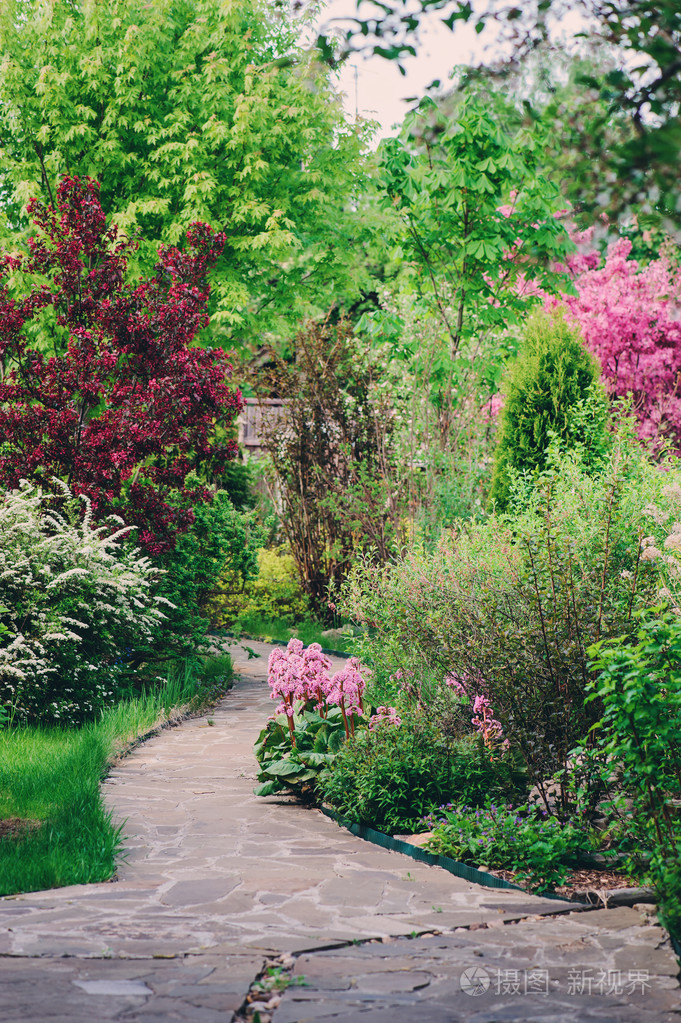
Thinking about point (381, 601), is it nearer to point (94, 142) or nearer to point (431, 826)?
point (431, 826)

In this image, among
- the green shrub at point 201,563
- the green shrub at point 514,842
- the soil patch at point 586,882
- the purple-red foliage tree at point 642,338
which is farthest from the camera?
the purple-red foliage tree at point 642,338

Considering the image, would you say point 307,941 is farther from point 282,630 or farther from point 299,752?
point 282,630

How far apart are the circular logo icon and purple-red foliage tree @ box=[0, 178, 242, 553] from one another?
6609 mm

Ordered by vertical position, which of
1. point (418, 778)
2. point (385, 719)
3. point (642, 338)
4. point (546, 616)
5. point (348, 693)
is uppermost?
point (642, 338)

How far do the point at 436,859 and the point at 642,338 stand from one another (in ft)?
42.5

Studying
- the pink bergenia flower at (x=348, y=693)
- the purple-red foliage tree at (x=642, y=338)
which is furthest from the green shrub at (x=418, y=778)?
the purple-red foliage tree at (x=642, y=338)

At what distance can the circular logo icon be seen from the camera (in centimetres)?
361

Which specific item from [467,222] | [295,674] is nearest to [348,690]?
[295,674]

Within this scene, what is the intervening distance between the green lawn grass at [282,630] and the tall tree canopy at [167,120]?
4.91 metres

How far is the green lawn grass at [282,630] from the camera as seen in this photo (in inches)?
552

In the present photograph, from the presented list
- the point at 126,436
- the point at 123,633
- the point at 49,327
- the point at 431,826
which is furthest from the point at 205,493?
the point at 49,327

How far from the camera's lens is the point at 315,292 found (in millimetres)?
19594

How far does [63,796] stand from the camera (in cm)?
591

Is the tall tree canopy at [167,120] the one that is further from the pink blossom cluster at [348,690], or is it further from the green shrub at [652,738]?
the green shrub at [652,738]
